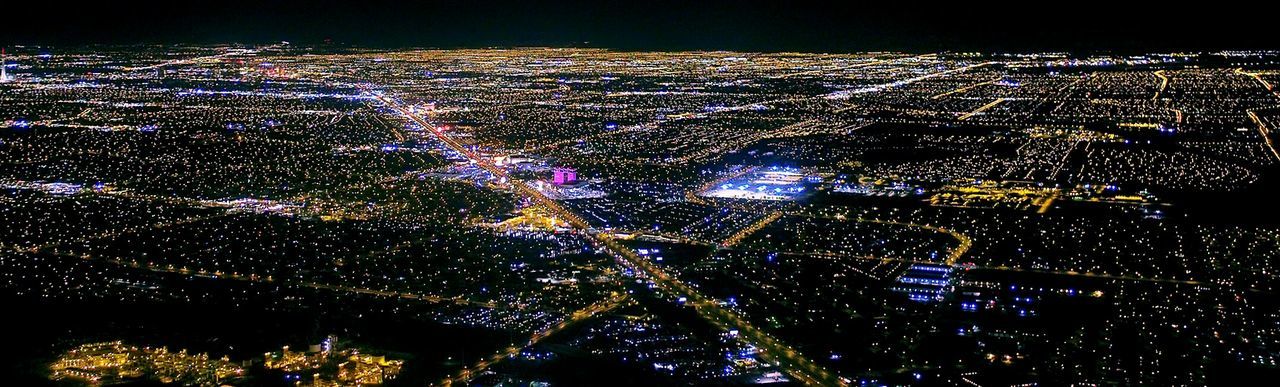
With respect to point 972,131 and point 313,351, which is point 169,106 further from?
point 313,351

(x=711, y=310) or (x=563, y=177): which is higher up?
(x=711, y=310)

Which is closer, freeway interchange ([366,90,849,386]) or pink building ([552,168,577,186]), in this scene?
freeway interchange ([366,90,849,386])

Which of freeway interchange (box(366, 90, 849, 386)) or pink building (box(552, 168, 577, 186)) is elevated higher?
freeway interchange (box(366, 90, 849, 386))

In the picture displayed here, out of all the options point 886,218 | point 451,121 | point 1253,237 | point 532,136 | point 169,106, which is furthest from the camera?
point 169,106

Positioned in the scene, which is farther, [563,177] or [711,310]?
[563,177]

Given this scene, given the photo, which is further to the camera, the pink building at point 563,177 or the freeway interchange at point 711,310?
the pink building at point 563,177

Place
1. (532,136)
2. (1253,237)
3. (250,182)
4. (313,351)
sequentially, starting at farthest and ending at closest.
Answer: (532,136), (250,182), (1253,237), (313,351)

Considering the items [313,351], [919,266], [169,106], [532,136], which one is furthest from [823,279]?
[169,106]

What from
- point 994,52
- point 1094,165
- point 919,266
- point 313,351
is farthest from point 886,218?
point 994,52

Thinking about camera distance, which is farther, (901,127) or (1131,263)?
(901,127)

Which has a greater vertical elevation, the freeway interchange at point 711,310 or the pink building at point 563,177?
the freeway interchange at point 711,310
